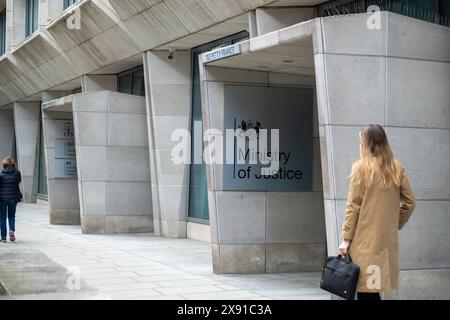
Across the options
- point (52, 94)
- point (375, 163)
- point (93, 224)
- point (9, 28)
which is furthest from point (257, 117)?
point (9, 28)

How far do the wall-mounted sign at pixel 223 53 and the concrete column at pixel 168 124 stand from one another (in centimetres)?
718

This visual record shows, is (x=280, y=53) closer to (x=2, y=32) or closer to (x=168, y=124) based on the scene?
(x=168, y=124)

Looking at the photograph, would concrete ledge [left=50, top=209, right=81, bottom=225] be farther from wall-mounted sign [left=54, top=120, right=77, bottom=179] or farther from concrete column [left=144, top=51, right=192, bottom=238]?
concrete column [left=144, top=51, right=192, bottom=238]

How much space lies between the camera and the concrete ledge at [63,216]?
21719mm

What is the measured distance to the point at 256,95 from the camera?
36.6 ft

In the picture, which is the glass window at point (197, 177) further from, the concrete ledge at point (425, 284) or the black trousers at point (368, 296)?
the black trousers at point (368, 296)

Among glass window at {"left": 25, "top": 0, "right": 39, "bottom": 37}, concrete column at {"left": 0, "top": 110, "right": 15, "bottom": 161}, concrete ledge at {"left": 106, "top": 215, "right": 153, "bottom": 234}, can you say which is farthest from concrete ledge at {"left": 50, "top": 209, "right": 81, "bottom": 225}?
concrete column at {"left": 0, "top": 110, "right": 15, "bottom": 161}

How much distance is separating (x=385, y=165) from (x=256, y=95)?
209 inches

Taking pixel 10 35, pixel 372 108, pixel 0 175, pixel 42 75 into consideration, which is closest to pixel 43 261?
pixel 0 175

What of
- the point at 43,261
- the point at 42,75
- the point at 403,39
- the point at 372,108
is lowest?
the point at 43,261

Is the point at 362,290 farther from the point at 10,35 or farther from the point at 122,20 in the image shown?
the point at 10,35

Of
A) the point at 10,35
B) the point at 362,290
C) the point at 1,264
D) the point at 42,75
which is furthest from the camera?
the point at 10,35

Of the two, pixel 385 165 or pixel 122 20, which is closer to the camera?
pixel 385 165

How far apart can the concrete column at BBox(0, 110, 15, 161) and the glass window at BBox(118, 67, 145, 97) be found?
17.2 meters
